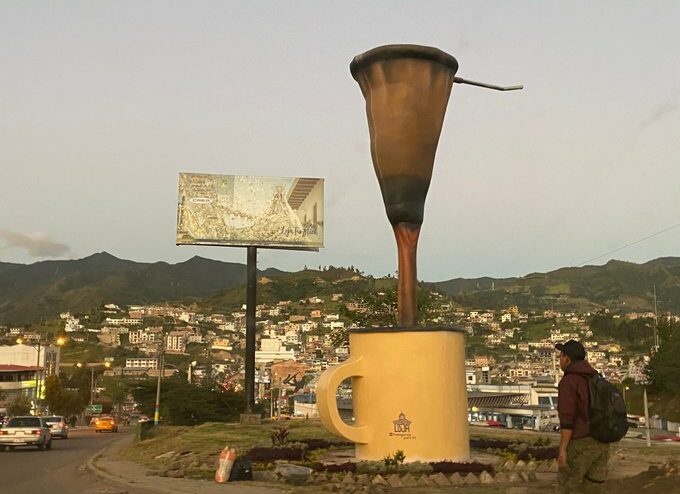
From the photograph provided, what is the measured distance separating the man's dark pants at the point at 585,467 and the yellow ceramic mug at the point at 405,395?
8.51m

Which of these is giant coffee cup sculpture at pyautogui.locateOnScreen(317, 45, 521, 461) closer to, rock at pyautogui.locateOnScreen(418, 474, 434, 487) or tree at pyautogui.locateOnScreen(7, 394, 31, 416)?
rock at pyautogui.locateOnScreen(418, 474, 434, 487)

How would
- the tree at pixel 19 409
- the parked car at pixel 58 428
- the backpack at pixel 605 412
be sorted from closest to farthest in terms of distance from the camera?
1. the backpack at pixel 605 412
2. the parked car at pixel 58 428
3. the tree at pixel 19 409

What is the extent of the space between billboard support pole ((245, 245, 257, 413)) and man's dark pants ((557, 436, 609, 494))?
3151 centimetres

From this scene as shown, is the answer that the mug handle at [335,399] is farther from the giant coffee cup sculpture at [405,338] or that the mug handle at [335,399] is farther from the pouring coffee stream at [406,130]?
the pouring coffee stream at [406,130]

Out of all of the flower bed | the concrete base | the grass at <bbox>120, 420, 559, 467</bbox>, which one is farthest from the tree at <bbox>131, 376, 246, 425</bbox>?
the flower bed

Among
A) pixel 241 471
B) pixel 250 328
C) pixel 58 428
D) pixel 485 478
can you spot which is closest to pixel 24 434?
pixel 58 428

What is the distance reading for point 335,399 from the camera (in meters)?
16.4

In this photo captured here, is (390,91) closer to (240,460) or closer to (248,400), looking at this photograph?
(240,460)

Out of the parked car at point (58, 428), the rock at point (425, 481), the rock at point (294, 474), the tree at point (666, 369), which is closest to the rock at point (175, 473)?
the rock at point (294, 474)

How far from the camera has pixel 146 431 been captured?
29562 millimetres

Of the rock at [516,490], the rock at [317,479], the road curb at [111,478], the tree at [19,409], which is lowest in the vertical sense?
the tree at [19,409]

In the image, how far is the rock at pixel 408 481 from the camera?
1443 centimetres

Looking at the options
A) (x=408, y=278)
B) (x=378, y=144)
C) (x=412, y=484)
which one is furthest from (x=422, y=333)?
(x=378, y=144)

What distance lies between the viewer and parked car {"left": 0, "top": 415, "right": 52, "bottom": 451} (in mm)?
27984
